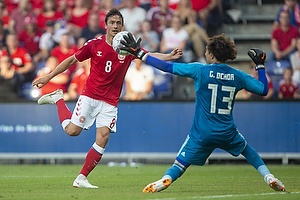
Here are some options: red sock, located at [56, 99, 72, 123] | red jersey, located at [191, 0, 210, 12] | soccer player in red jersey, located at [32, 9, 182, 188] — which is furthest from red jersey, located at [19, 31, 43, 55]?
soccer player in red jersey, located at [32, 9, 182, 188]

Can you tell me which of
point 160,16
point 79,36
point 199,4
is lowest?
point 79,36

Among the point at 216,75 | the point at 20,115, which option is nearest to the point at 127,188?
the point at 216,75

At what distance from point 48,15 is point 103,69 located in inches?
365

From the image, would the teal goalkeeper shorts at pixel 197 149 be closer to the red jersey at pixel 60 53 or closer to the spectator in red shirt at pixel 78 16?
the red jersey at pixel 60 53

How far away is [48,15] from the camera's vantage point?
55.3 ft

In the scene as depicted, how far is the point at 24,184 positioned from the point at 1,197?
1.94m

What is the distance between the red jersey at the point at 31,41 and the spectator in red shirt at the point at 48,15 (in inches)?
13.6

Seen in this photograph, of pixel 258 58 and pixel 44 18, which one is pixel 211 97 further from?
pixel 44 18

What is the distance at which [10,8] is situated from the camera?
17.8 meters

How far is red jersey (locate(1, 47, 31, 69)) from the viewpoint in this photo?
1561 centimetres

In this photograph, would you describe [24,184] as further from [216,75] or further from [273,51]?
[273,51]

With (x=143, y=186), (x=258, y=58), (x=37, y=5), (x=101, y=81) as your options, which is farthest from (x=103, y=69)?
(x=37, y=5)


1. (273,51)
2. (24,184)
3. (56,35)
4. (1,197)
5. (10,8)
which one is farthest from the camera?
(10,8)

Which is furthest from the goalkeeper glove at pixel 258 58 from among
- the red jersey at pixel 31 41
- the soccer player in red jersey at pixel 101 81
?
the red jersey at pixel 31 41
